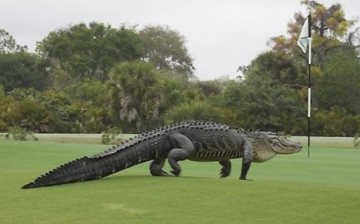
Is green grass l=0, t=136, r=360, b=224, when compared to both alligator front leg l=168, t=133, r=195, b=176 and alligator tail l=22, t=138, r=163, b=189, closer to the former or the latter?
alligator tail l=22, t=138, r=163, b=189

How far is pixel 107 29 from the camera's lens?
6147cm

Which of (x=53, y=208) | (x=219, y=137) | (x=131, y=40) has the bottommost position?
(x=53, y=208)

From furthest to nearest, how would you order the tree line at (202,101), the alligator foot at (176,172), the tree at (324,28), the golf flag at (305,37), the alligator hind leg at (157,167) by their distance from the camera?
the tree at (324,28) → the tree line at (202,101) → the golf flag at (305,37) → the alligator hind leg at (157,167) → the alligator foot at (176,172)

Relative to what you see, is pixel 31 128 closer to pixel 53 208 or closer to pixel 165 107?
pixel 165 107

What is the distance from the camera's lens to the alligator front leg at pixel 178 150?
9.56 meters

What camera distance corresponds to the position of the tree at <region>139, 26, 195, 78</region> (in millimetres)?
81188

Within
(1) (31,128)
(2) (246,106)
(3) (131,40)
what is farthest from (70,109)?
(3) (131,40)

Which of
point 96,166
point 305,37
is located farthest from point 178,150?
point 305,37

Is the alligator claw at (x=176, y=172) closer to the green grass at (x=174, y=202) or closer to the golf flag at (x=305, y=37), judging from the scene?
the green grass at (x=174, y=202)

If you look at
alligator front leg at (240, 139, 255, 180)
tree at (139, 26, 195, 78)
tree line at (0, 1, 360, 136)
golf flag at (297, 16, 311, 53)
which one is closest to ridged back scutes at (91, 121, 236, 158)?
alligator front leg at (240, 139, 255, 180)

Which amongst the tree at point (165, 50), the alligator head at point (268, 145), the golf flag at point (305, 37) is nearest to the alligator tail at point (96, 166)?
the alligator head at point (268, 145)

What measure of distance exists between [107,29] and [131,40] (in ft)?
8.73

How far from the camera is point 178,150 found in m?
9.59

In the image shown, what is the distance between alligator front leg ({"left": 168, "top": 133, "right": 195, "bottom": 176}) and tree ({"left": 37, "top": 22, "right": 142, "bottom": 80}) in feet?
163
